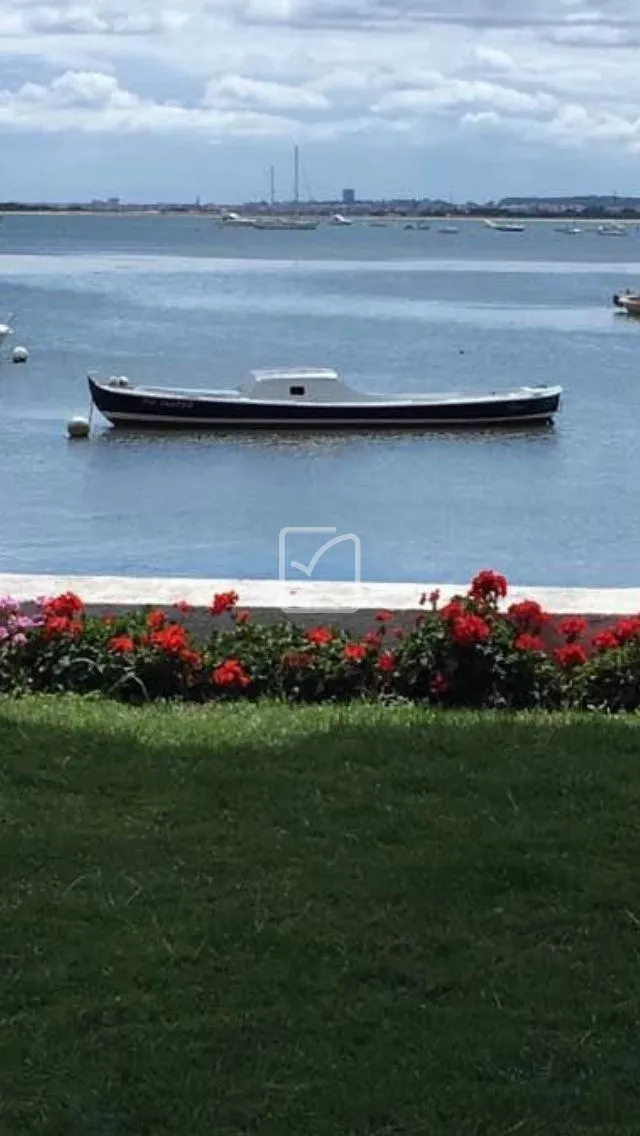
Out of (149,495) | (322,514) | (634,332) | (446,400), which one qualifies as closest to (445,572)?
(322,514)

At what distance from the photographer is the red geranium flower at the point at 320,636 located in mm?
6331

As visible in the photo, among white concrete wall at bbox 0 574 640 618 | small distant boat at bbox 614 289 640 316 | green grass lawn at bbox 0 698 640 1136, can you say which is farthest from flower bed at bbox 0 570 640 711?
small distant boat at bbox 614 289 640 316

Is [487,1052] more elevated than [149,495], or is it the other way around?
[487,1052]

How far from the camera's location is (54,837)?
4.68 metres

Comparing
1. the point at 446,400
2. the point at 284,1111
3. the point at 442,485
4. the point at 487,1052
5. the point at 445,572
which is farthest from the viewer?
the point at 446,400

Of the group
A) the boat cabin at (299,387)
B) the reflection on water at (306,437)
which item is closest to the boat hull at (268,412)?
the reflection on water at (306,437)

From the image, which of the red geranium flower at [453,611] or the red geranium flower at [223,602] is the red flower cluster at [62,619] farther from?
the red geranium flower at [453,611]

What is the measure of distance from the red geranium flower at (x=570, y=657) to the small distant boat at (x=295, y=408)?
34.1 m

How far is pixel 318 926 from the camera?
414 centimetres

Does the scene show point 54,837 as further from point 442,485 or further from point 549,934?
point 442,485

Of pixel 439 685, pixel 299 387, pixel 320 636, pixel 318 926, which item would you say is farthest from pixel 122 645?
pixel 299 387

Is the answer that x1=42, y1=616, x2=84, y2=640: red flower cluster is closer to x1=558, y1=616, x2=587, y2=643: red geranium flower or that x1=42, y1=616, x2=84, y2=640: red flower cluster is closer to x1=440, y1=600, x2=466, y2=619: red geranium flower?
x1=440, y1=600, x2=466, y2=619: red geranium flower

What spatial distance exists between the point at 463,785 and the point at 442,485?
2970cm

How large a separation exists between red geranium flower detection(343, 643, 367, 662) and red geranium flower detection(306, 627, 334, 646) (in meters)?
0.09
